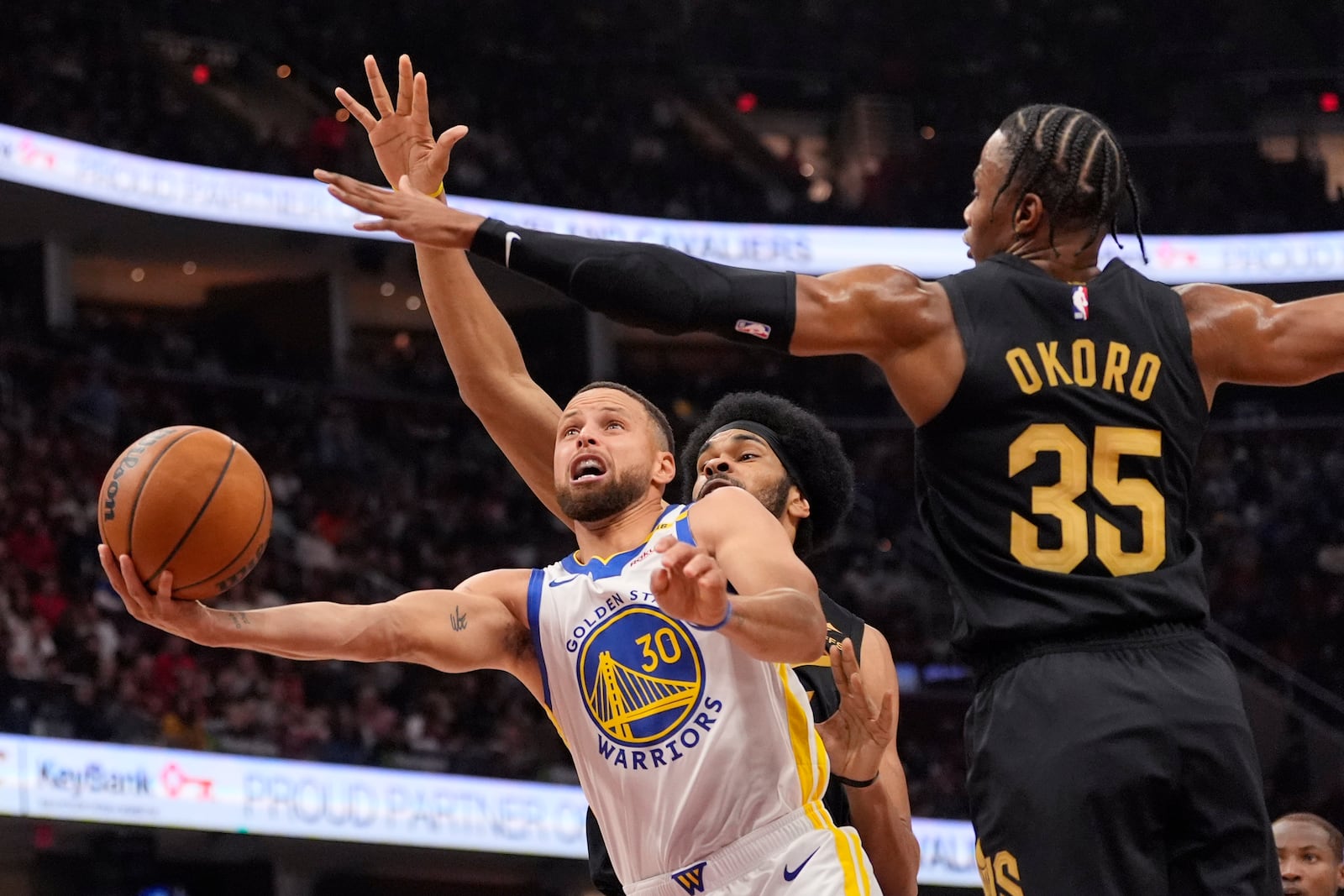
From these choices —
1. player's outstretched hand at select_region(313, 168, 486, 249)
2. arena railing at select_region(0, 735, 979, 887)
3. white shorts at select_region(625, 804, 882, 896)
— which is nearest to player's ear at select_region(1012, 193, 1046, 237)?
player's outstretched hand at select_region(313, 168, 486, 249)

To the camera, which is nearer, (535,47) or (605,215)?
(605,215)

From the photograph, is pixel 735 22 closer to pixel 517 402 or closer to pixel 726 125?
pixel 726 125

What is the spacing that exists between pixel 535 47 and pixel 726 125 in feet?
11.5

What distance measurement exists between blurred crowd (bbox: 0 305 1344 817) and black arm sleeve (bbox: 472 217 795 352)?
11658mm

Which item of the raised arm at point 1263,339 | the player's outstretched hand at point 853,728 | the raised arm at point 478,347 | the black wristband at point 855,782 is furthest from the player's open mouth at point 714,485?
the raised arm at point 1263,339

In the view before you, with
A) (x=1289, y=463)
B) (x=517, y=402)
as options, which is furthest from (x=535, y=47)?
(x=517, y=402)

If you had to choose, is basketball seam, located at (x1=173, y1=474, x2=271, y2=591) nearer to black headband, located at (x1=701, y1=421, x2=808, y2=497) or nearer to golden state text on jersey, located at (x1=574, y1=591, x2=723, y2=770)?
golden state text on jersey, located at (x1=574, y1=591, x2=723, y2=770)

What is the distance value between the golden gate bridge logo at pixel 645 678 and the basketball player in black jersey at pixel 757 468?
43 cm

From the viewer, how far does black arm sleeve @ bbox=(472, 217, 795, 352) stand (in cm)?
335

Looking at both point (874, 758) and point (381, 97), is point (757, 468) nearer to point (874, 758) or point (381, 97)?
point (874, 758)

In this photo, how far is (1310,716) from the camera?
18.1 meters

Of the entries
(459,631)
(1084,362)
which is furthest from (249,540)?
(1084,362)

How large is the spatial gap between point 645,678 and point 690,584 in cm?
Answer: 83

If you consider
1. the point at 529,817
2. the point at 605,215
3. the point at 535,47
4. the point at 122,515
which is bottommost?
the point at 529,817
